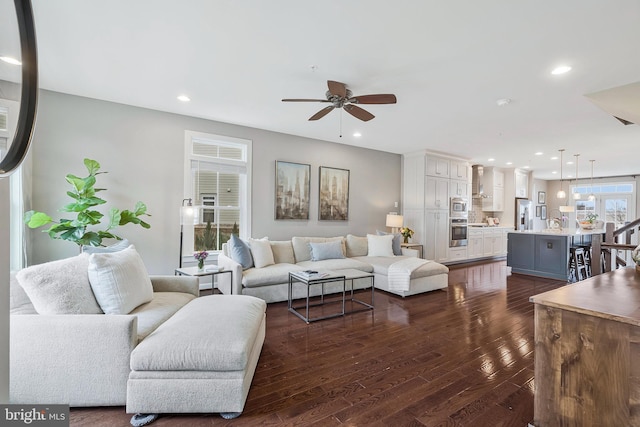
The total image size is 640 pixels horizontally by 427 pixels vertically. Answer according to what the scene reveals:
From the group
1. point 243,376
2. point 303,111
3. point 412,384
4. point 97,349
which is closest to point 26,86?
point 97,349

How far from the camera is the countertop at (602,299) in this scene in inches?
54.5

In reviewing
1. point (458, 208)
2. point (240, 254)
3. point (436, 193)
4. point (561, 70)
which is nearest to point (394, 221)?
point (436, 193)

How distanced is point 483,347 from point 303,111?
11.5 ft

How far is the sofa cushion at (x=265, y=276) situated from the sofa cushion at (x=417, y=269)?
1.37 meters

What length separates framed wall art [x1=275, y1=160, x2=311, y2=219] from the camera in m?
5.30

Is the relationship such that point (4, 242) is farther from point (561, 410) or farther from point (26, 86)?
point (561, 410)

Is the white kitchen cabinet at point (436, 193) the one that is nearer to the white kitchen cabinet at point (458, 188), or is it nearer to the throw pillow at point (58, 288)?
the white kitchen cabinet at point (458, 188)

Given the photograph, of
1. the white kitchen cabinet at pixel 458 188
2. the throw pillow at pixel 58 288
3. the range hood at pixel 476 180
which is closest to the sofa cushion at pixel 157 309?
the throw pillow at pixel 58 288

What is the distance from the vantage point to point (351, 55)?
105 inches

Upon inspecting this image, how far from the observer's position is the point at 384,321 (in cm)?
343

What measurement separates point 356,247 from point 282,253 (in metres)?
1.49

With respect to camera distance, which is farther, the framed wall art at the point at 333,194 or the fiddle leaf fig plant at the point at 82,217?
the framed wall art at the point at 333,194

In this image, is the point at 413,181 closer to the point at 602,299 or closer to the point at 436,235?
the point at 436,235

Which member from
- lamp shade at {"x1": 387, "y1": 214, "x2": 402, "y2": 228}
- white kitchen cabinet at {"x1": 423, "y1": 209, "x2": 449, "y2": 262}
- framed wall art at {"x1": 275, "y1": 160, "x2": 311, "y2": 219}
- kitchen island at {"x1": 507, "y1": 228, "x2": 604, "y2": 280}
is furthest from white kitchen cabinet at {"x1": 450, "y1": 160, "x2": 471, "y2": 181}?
framed wall art at {"x1": 275, "y1": 160, "x2": 311, "y2": 219}
